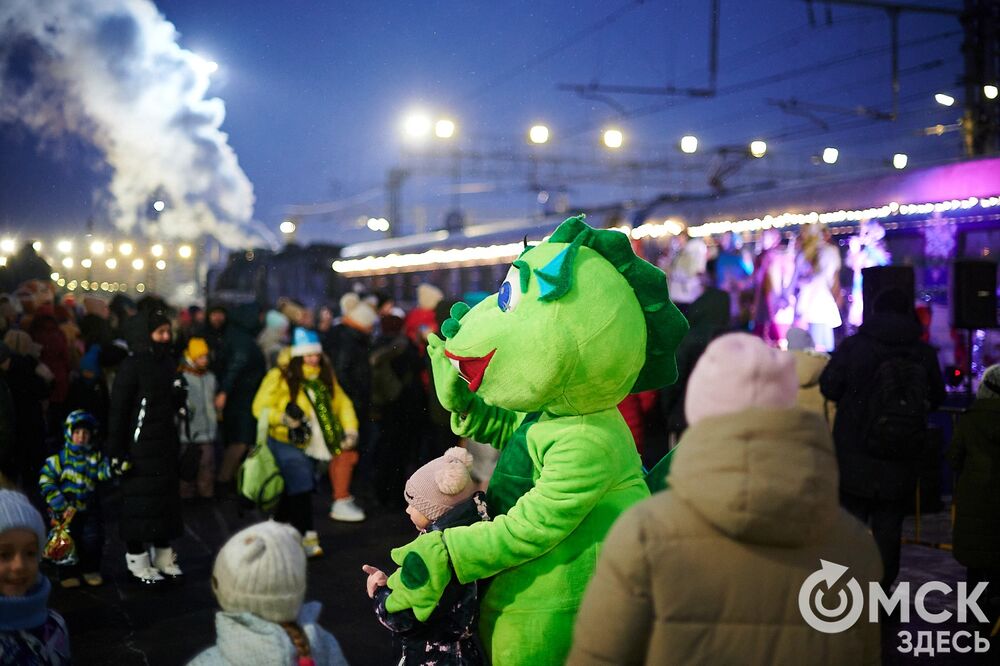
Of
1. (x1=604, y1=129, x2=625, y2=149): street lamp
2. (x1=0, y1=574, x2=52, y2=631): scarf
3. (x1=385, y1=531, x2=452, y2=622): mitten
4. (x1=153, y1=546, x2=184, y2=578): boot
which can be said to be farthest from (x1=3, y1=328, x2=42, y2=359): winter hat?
(x1=604, y1=129, x2=625, y2=149): street lamp

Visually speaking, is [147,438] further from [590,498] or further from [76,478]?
[590,498]

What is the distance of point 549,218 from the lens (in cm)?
2005

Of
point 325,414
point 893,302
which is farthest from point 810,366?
point 325,414

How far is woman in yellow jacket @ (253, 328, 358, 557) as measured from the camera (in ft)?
24.6

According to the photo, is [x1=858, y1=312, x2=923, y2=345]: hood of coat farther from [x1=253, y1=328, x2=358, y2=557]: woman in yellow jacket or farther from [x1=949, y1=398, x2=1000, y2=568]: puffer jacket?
[x1=253, y1=328, x2=358, y2=557]: woman in yellow jacket

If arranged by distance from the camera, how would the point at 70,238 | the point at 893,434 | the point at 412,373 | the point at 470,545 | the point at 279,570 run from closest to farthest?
the point at 279,570 → the point at 470,545 → the point at 893,434 → the point at 412,373 → the point at 70,238

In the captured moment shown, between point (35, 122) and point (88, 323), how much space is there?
339 centimetres

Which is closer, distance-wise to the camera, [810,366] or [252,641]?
[252,641]

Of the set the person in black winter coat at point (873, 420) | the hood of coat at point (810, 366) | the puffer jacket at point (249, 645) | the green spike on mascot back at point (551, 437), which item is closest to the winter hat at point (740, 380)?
the green spike on mascot back at point (551, 437)

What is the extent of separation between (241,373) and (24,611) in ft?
22.9

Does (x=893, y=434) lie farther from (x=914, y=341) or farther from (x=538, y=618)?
(x=538, y=618)

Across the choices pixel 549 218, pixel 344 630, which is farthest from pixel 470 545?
pixel 549 218

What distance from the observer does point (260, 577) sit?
2.69m

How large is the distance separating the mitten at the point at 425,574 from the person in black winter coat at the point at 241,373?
7168 mm
